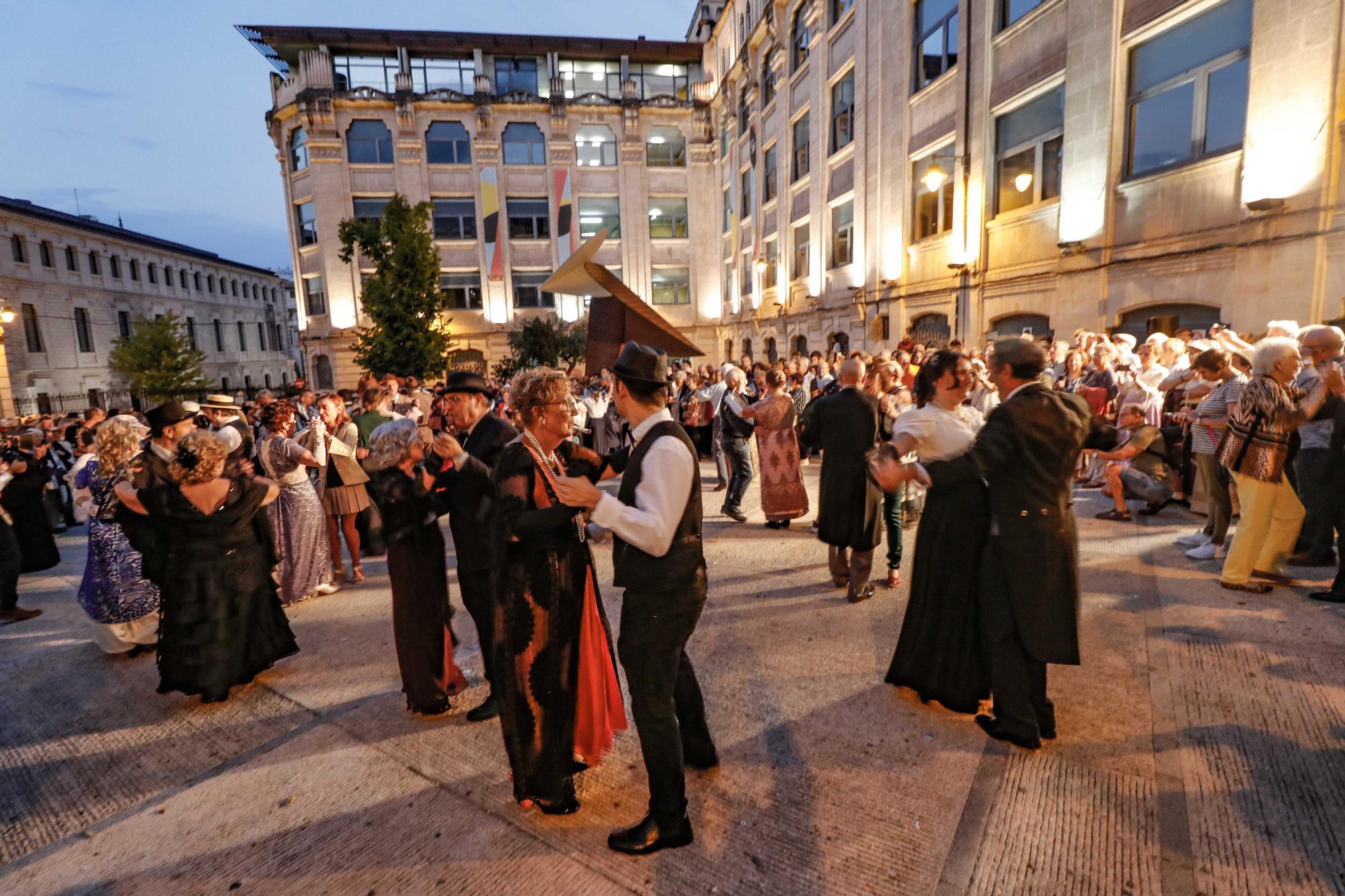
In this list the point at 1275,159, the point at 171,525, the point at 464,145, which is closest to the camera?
the point at 171,525

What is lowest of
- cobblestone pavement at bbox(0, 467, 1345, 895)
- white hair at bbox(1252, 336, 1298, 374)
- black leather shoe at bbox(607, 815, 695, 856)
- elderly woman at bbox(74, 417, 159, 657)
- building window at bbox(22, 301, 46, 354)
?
cobblestone pavement at bbox(0, 467, 1345, 895)

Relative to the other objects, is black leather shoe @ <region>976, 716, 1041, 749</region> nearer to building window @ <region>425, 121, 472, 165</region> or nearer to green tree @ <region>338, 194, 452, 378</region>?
green tree @ <region>338, 194, 452, 378</region>

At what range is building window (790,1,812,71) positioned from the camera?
829 inches

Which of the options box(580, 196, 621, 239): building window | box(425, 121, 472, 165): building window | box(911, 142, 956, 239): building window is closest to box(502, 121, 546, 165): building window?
box(425, 121, 472, 165): building window

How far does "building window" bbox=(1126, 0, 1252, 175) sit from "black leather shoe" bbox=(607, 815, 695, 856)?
1130 cm

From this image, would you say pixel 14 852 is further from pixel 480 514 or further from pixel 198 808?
pixel 480 514

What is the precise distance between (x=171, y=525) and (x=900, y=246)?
1607 centimetres

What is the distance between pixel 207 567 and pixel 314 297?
3143cm

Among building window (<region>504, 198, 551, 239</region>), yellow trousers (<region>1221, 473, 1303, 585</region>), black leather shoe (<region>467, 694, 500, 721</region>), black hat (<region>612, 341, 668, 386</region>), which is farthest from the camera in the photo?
building window (<region>504, 198, 551, 239</region>)

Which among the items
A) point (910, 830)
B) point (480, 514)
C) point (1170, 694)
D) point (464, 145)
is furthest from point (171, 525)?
point (464, 145)

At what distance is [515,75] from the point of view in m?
31.6

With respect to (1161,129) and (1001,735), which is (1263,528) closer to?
(1001,735)

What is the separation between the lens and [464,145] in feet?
101

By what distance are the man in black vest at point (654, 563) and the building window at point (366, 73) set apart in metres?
33.7
